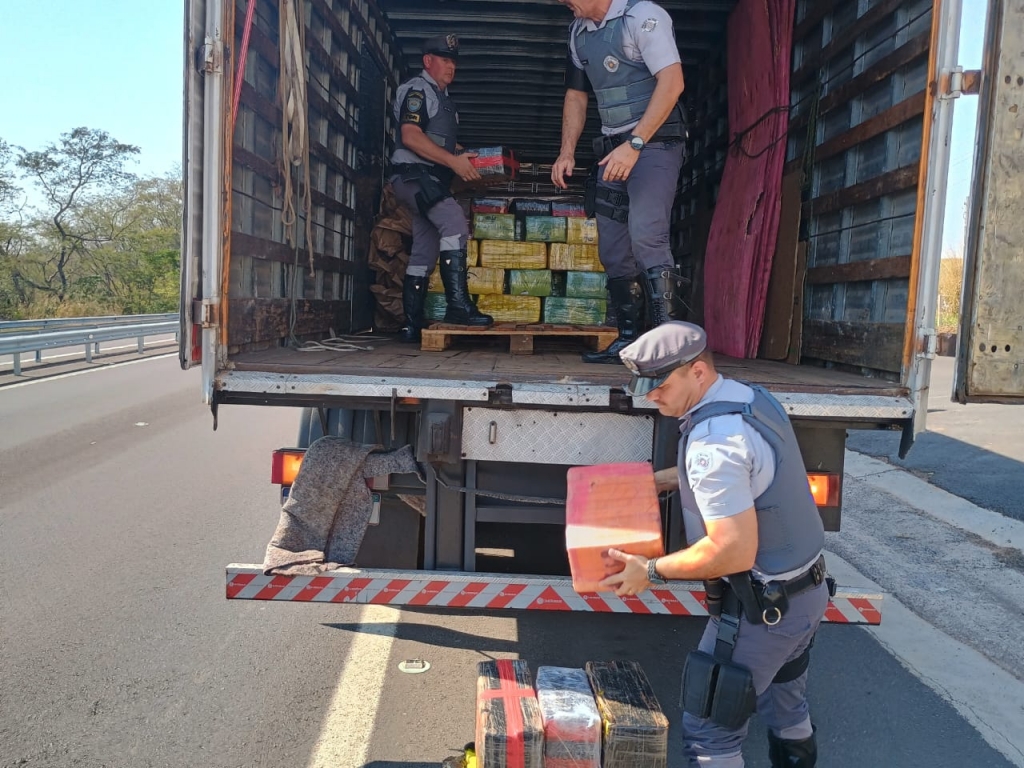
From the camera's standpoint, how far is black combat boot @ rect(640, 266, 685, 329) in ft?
13.9

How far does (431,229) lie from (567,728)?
3.93 metres

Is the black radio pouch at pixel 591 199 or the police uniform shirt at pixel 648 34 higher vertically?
the police uniform shirt at pixel 648 34

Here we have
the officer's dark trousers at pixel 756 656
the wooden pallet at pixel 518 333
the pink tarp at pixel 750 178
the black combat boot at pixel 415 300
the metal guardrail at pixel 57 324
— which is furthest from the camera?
the metal guardrail at pixel 57 324

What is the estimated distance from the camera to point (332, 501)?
3295mm

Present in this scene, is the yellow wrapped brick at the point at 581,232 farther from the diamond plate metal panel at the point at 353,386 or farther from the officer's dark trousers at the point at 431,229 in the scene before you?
the diamond plate metal panel at the point at 353,386

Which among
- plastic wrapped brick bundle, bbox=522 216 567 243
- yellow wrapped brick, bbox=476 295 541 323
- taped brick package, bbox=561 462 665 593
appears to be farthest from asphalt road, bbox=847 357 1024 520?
taped brick package, bbox=561 462 665 593

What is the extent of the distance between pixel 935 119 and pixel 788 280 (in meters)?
1.88

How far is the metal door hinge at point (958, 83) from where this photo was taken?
9.89 feet

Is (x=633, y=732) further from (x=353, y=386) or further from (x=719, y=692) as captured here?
(x=353, y=386)

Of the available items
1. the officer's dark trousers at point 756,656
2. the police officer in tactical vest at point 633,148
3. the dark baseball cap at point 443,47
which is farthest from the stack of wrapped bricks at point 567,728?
the dark baseball cap at point 443,47

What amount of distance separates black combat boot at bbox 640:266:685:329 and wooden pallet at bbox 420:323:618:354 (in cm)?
68

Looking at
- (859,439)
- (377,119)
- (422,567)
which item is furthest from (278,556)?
(859,439)

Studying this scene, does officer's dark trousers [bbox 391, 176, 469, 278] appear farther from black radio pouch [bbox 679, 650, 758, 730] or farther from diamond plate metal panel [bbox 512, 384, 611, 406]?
black radio pouch [bbox 679, 650, 758, 730]

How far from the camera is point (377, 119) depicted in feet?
21.7
